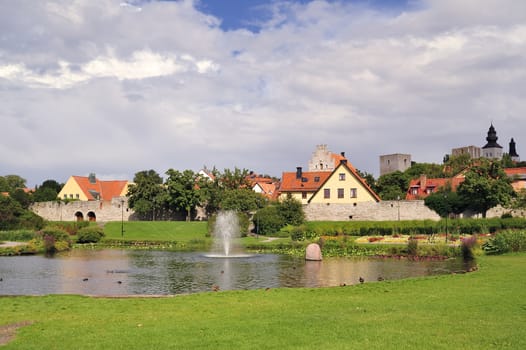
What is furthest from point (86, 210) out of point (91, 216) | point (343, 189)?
point (343, 189)

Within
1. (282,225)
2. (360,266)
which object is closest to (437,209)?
(282,225)

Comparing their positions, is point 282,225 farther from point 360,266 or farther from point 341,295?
point 341,295

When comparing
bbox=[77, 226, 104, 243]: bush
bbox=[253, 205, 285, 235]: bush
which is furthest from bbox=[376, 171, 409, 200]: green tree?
bbox=[77, 226, 104, 243]: bush

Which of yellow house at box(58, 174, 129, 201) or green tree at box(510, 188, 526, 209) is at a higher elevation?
yellow house at box(58, 174, 129, 201)

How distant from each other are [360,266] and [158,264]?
440 inches

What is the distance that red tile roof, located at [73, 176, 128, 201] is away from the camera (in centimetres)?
7894

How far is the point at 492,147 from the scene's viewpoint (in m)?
137

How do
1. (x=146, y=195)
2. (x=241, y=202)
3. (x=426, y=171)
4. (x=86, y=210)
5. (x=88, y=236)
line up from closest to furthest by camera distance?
(x=88, y=236) < (x=241, y=202) < (x=146, y=195) < (x=86, y=210) < (x=426, y=171)

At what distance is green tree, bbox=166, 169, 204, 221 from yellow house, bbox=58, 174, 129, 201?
22.9 m

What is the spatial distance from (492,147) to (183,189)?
4192 inches

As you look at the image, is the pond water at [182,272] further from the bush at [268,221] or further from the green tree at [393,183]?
the green tree at [393,183]

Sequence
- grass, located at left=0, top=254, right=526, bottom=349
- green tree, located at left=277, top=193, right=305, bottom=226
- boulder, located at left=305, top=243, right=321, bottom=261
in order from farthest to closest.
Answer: green tree, located at left=277, top=193, right=305, bottom=226, boulder, located at left=305, top=243, right=321, bottom=261, grass, located at left=0, top=254, right=526, bottom=349

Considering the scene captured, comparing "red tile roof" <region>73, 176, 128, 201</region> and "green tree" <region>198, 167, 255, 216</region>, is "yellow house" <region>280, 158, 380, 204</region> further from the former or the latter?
"red tile roof" <region>73, 176, 128, 201</region>

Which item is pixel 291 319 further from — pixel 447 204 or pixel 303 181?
pixel 303 181
